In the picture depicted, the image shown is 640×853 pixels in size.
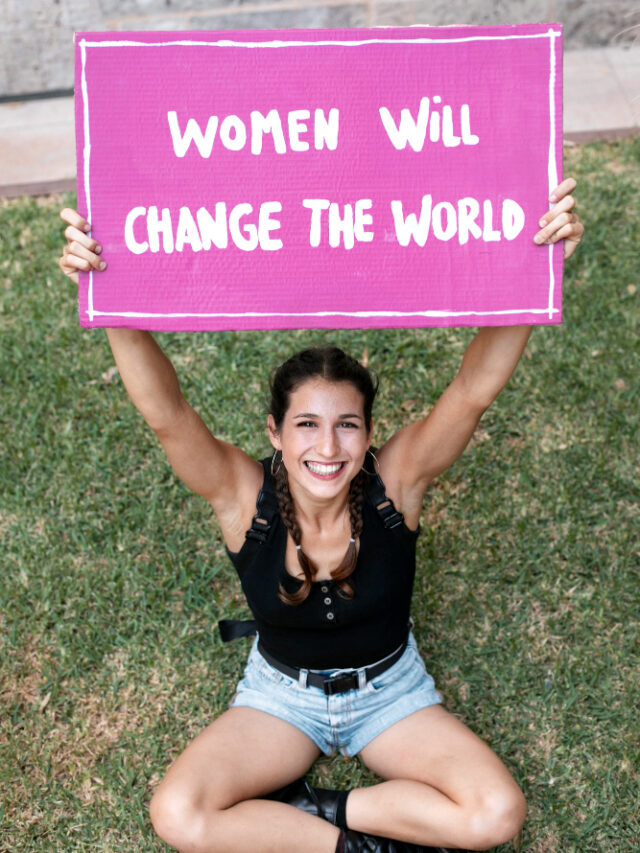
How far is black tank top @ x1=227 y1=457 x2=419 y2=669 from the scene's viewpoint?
107 inches

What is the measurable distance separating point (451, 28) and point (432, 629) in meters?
2.16

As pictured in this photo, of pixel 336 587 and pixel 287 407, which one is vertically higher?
pixel 287 407

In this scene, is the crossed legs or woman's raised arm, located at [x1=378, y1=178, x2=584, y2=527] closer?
woman's raised arm, located at [x1=378, y1=178, x2=584, y2=527]

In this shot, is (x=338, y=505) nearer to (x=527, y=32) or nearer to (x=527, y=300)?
(x=527, y=300)

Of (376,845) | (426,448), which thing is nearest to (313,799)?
(376,845)

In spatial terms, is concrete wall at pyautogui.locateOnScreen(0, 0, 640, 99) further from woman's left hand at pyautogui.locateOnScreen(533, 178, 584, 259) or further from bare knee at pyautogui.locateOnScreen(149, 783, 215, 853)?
bare knee at pyautogui.locateOnScreen(149, 783, 215, 853)

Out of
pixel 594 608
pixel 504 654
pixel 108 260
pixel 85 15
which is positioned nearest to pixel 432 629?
pixel 504 654

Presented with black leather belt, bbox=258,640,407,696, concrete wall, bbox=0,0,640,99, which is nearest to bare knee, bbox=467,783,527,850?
black leather belt, bbox=258,640,407,696

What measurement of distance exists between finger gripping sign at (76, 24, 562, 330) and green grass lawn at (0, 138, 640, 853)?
5.28 feet

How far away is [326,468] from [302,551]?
12.0 inches

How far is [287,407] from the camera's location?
265 cm

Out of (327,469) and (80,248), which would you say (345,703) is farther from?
(80,248)

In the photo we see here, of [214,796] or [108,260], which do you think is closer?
[108,260]

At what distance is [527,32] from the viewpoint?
2113 millimetres
